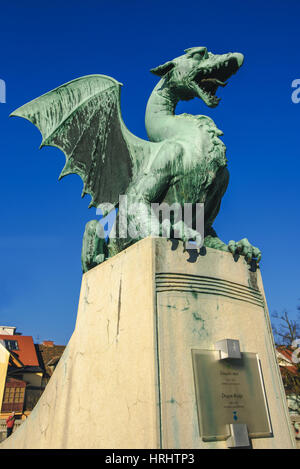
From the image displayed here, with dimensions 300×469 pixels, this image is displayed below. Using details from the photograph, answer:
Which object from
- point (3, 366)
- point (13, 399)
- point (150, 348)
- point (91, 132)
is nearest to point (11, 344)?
point (3, 366)

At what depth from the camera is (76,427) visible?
258cm

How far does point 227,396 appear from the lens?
89.7 inches

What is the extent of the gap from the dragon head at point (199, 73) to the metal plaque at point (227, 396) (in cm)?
280

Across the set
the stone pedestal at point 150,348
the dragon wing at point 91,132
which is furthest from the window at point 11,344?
the dragon wing at point 91,132

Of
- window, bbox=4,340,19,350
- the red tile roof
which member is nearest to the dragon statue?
the red tile roof

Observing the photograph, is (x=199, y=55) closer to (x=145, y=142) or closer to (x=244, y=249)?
(x=145, y=142)

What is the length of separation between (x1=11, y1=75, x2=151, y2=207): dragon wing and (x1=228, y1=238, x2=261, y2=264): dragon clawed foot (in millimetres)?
1409

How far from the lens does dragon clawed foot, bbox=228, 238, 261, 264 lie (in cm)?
305

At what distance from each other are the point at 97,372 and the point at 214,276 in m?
1.23

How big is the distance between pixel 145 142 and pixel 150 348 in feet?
7.65

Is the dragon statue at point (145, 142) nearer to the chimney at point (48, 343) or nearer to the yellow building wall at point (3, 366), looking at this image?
the yellow building wall at point (3, 366)

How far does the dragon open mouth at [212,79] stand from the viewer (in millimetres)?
3608

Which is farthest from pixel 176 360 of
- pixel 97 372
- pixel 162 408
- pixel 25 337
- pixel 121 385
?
pixel 25 337

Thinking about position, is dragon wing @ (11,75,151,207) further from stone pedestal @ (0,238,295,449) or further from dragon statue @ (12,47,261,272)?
stone pedestal @ (0,238,295,449)
